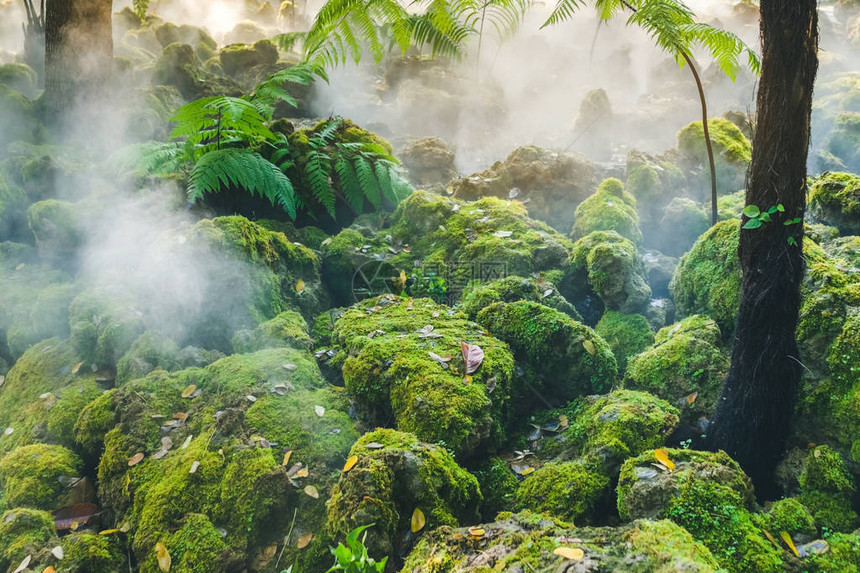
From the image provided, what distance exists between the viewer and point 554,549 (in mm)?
2223

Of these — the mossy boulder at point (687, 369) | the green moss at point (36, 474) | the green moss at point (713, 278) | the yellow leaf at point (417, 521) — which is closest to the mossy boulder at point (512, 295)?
the mossy boulder at point (687, 369)

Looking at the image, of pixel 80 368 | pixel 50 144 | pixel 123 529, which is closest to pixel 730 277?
pixel 123 529

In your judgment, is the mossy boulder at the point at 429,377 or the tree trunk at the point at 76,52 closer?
the mossy boulder at the point at 429,377

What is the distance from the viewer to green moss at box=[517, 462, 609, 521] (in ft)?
9.59

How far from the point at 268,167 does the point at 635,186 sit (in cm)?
476

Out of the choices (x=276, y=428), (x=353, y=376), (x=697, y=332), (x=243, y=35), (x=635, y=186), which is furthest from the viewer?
(x=243, y=35)

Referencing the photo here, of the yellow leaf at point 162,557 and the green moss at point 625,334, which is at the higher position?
the green moss at point 625,334

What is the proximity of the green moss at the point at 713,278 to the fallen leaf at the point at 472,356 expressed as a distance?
2019mm

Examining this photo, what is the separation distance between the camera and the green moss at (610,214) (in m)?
6.05

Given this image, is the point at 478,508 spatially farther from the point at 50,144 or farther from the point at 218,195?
the point at 50,144

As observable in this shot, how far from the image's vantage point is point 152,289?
453cm

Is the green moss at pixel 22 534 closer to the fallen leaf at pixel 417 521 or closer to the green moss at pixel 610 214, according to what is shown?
the fallen leaf at pixel 417 521

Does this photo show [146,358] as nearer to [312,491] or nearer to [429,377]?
[312,491]

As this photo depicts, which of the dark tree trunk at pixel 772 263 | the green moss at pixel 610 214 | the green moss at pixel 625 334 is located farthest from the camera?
the green moss at pixel 610 214
